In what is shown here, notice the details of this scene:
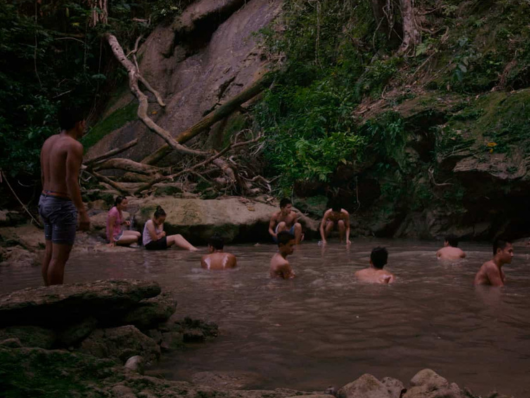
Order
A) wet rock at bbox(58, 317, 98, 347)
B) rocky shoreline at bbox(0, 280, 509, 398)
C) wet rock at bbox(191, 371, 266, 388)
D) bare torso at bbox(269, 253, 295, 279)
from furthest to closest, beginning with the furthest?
bare torso at bbox(269, 253, 295, 279)
wet rock at bbox(58, 317, 98, 347)
wet rock at bbox(191, 371, 266, 388)
rocky shoreline at bbox(0, 280, 509, 398)

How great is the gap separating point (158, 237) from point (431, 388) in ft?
29.4

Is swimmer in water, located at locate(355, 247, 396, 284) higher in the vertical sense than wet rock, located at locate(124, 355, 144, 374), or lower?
higher

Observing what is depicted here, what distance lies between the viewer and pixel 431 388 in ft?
9.13

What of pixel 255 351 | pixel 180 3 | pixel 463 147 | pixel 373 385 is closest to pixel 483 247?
pixel 463 147

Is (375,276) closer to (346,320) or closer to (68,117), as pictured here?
(346,320)

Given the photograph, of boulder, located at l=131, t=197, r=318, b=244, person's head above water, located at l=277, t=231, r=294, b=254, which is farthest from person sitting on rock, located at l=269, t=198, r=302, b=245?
person's head above water, located at l=277, t=231, r=294, b=254

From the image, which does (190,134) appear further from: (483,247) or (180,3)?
(483,247)

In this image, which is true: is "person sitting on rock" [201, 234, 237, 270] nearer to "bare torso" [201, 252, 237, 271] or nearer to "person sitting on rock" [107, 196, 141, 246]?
"bare torso" [201, 252, 237, 271]

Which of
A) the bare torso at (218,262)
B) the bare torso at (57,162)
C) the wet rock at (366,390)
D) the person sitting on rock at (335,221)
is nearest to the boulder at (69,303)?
the bare torso at (57,162)

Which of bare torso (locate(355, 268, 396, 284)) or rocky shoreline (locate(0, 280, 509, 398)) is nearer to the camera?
rocky shoreline (locate(0, 280, 509, 398))

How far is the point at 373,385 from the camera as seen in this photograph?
2.79m

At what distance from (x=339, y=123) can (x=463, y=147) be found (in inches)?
130

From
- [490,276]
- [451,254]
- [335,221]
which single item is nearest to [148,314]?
[490,276]

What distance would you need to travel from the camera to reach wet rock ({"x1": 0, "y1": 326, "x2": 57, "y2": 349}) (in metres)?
3.56
